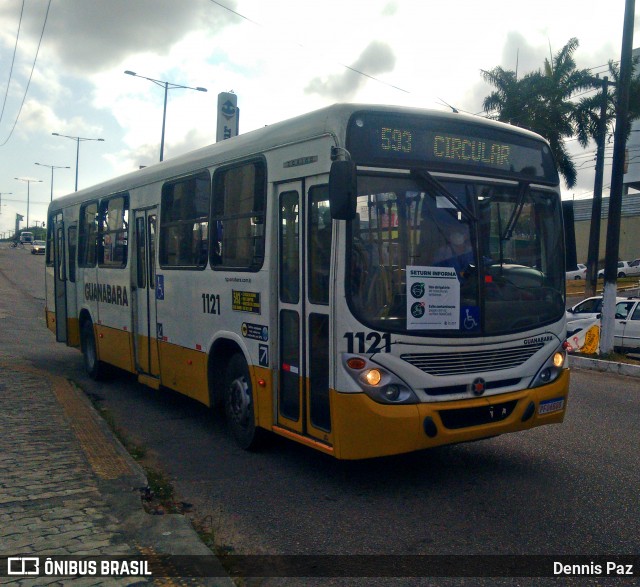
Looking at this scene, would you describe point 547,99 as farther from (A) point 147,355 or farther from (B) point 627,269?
(A) point 147,355

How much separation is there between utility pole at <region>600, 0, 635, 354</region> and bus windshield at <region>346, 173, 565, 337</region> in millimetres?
9019

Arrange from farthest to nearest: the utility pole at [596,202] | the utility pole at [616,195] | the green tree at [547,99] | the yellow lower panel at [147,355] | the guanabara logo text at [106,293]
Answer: the green tree at [547,99] < the utility pole at [596,202] < the utility pole at [616,195] < the guanabara logo text at [106,293] < the yellow lower panel at [147,355]

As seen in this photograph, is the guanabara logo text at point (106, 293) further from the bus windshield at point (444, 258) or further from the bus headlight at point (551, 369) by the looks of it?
the bus headlight at point (551, 369)

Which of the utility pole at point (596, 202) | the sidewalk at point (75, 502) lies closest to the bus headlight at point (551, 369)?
the sidewalk at point (75, 502)

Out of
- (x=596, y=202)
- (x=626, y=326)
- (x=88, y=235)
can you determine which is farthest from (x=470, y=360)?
(x=596, y=202)

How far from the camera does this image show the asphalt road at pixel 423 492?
16.2 ft

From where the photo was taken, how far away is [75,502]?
5.49 metres

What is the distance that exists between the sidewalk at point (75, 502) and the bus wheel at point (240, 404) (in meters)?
1.13

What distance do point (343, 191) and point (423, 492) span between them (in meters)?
2.55

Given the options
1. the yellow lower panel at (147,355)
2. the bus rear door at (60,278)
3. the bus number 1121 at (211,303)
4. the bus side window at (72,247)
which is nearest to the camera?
the bus number 1121 at (211,303)

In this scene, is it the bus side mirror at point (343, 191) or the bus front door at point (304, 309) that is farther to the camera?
the bus front door at point (304, 309)

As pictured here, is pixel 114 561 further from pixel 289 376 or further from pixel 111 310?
pixel 111 310

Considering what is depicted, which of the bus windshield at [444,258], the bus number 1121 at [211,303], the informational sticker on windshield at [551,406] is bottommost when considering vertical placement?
the informational sticker on windshield at [551,406]

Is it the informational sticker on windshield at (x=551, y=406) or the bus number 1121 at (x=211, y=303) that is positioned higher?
the bus number 1121 at (x=211, y=303)
